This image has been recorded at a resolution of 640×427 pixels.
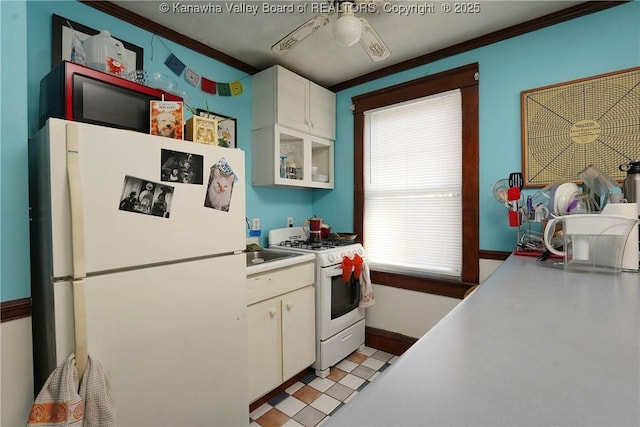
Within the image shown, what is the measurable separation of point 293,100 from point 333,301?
1.69 meters

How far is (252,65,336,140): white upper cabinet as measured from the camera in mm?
2342

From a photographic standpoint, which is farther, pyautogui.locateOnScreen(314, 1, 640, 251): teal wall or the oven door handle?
the oven door handle

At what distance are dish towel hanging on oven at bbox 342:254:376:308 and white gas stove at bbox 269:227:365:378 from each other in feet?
0.14

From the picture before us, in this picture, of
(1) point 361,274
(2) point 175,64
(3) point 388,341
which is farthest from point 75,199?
(3) point 388,341

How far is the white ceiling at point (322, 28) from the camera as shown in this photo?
175 cm

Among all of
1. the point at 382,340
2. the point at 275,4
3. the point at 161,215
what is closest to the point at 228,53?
the point at 275,4

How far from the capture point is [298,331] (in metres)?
2.05

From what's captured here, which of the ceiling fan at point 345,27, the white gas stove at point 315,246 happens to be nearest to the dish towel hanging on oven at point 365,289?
the white gas stove at point 315,246

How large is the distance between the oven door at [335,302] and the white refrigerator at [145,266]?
2.48 feet

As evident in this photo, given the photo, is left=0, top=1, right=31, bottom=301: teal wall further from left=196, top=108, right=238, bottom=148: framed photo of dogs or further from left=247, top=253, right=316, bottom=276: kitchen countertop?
left=196, top=108, right=238, bottom=148: framed photo of dogs

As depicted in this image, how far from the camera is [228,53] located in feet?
7.44

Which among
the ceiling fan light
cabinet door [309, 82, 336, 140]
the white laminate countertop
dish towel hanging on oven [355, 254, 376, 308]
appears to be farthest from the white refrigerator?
cabinet door [309, 82, 336, 140]

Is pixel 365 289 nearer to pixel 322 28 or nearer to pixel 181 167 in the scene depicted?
pixel 181 167

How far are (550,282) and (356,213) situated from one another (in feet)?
5.92
